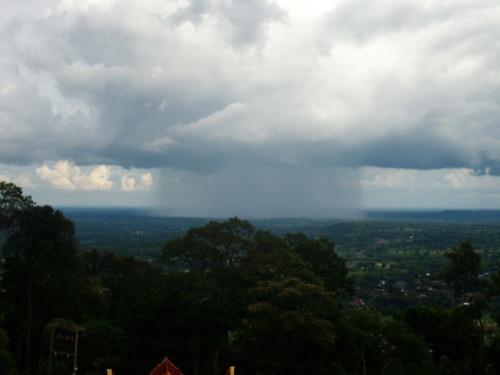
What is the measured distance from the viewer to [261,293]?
1053 inches

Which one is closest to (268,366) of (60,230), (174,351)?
(174,351)

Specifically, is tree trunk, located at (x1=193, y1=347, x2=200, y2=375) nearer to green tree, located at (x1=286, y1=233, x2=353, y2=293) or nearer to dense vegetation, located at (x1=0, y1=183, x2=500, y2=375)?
dense vegetation, located at (x1=0, y1=183, x2=500, y2=375)

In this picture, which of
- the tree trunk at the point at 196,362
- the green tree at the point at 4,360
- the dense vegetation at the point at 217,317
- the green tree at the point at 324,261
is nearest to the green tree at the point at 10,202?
the dense vegetation at the point at 217,317

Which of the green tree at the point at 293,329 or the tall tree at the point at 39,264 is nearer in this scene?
the green tree at the point at 293,329

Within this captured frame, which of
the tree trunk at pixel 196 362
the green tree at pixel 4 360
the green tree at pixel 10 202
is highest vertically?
the green tree at pixel 10 202

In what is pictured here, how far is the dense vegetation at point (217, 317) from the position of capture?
25.6 metres

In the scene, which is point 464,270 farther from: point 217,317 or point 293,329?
point 217,317

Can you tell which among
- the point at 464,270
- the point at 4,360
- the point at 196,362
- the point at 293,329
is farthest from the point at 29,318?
the point at 464,270

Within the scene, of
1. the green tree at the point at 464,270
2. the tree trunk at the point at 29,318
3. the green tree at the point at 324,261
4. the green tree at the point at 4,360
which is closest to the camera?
the green tree at the point at 4,360

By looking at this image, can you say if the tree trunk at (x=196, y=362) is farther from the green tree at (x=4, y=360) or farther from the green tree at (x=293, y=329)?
the green tree at (x=4, y=360)

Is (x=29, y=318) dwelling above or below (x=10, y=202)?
below

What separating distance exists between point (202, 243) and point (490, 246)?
413 feet

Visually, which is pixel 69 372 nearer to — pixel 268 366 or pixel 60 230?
pixel 60 230

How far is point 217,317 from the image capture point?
27359mm
